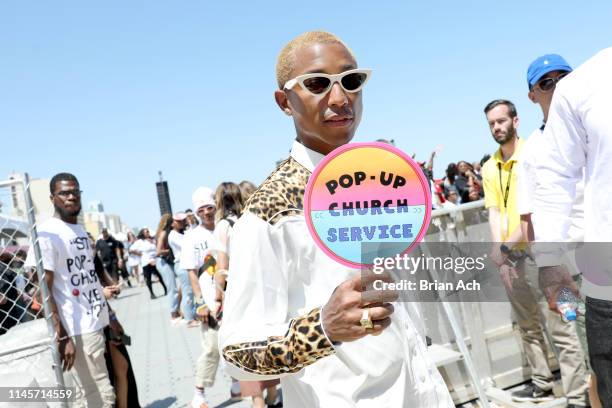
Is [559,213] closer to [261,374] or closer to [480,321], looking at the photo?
[261,374]

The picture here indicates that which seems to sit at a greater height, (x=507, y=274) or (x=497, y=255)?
(x=497, y=255)

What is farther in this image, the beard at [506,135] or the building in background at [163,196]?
the building in background at [163,196]

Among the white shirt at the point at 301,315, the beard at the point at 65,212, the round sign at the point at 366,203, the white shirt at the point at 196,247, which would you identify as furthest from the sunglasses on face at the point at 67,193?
the round sign at the point at 366,203

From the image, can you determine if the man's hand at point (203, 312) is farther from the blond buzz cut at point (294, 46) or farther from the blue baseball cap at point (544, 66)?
the blond buzz cut at point (294, 46)

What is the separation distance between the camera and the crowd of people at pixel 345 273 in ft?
3.90

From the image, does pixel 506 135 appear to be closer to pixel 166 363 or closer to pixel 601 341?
pixel 601 341

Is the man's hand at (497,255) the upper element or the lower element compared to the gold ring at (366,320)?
lower

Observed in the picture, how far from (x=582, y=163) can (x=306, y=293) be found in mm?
1355

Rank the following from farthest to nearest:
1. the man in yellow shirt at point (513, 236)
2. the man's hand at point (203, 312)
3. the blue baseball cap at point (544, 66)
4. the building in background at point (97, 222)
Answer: the building in background at point (97, 222)
the man's hand at point (203, 312)
the man in yellow shirt at point (513, 236)
the blue baseball cap at point (544, 66)

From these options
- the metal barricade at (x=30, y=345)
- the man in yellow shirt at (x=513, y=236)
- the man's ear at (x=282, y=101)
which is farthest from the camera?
the man in yellow shirt at (x=513, y=236)

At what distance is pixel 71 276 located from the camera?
3977 mm

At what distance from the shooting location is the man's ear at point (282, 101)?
1427 mm

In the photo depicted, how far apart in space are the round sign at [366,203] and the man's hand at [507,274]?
2798 millimetres

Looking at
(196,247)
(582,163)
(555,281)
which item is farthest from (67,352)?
(582,163)
